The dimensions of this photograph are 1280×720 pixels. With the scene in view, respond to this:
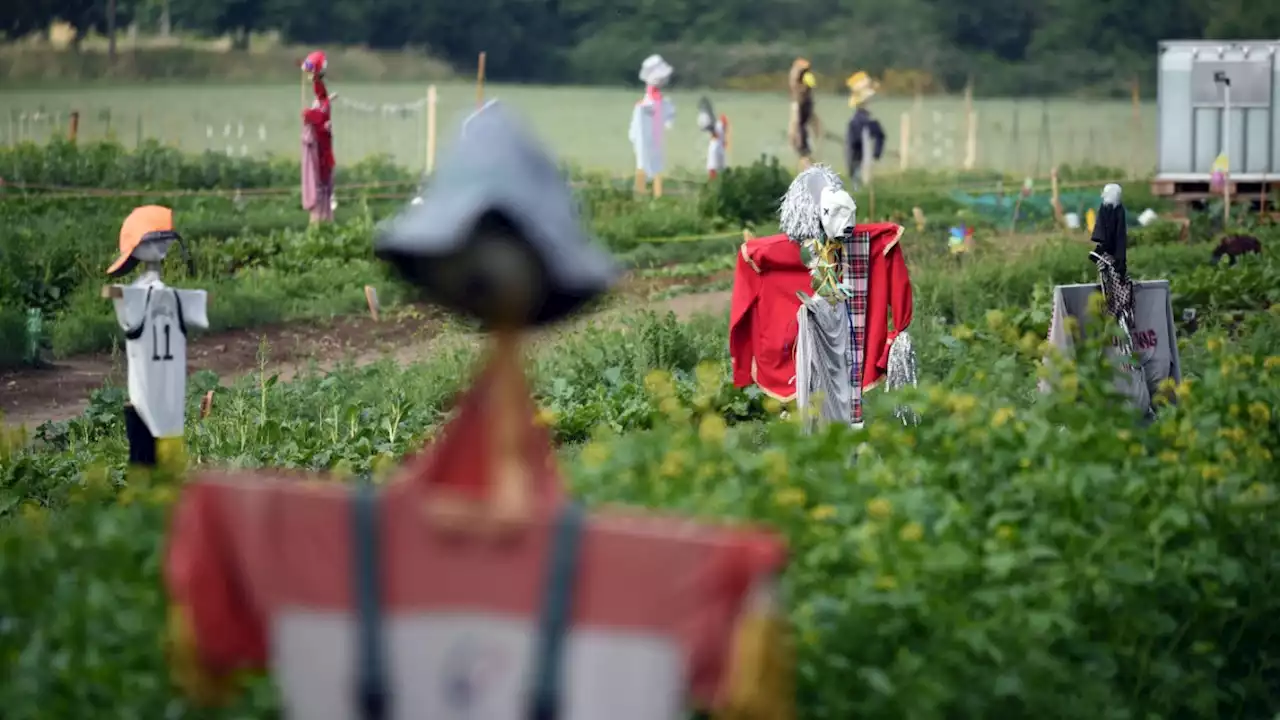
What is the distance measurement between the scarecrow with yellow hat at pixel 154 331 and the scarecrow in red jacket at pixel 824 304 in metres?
2.82

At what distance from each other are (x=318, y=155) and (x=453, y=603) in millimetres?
20137

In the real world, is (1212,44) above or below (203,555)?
above

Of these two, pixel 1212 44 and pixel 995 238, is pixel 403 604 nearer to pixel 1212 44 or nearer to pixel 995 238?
pixel 995 238

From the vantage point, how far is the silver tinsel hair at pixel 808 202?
11008 millimetres

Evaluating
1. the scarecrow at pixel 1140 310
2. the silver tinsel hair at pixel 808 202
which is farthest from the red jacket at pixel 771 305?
the scarecrow at pixel 1140 310

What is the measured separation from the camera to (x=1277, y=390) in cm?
806

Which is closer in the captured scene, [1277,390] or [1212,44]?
[1277,390]

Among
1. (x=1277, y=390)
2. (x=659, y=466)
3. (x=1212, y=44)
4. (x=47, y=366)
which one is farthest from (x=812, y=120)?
(x=659, y=466)

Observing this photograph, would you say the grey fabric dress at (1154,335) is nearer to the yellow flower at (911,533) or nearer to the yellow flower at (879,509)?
the yellow flower at (879,509)

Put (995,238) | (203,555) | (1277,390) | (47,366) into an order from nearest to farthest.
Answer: (203,555) → (1277,390) → (47,366) → (995,238)

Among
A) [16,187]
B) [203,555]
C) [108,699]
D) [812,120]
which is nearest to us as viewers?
[203,555]

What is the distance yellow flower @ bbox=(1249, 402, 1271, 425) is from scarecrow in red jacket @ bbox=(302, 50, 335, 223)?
16866 millimetres

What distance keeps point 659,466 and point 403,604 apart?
1680 mm

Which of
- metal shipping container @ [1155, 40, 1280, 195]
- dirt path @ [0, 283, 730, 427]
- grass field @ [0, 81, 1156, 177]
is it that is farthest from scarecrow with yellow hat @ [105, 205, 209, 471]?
grass field @ [0, 81, 1156, 177]
